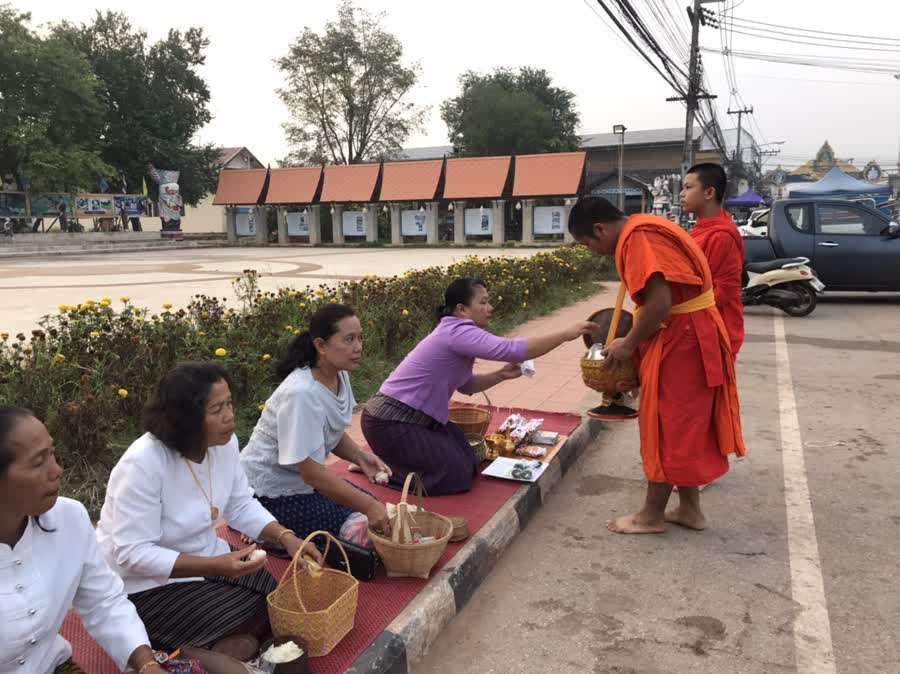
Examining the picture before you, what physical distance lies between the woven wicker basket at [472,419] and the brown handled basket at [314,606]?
1.83 metres

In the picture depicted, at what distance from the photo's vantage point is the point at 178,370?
2141 mm

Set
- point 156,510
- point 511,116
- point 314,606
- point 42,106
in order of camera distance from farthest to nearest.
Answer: point 511,116, point 42,106, point 314,606, point 156,510

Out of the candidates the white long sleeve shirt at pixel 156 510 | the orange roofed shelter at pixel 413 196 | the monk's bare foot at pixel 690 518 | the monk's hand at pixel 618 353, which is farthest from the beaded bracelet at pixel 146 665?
the orange roofed shelter at pixel 413 196

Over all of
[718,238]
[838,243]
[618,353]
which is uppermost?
[718,238]

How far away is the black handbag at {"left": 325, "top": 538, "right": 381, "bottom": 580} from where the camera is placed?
277 centimetres

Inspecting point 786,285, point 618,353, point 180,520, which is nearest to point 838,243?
point 786,285

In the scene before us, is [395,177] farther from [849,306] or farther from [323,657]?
[323,657]

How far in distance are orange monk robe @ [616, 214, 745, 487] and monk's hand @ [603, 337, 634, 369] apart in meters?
0.11

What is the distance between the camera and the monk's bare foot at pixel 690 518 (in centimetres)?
348

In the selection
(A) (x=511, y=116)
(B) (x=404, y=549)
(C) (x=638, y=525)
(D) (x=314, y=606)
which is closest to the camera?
(D) (x=314, y=606)

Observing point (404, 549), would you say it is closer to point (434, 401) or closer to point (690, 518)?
point (434, 401)

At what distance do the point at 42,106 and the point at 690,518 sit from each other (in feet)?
121

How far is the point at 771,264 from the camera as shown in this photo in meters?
10.4

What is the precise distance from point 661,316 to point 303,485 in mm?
1767
